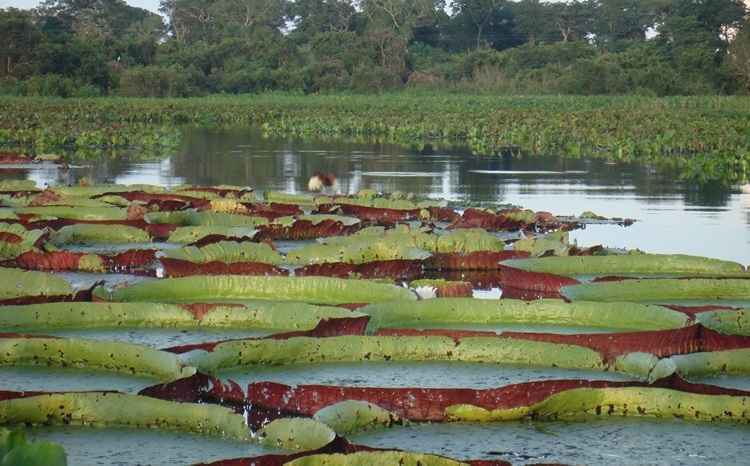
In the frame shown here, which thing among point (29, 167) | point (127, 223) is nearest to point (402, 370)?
point (127, 223)

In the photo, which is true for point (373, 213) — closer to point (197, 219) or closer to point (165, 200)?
point (197, 219)

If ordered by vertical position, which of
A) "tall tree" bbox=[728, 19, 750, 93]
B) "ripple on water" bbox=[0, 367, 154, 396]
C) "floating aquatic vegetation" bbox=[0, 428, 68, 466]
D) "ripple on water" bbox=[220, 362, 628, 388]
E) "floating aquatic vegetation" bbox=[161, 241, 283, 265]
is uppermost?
"tall tree" bbox=[728, 19, 750, 93]

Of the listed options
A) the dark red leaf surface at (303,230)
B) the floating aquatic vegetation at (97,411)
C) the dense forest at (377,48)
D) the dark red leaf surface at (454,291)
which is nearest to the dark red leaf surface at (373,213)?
the dark red leaf surface at (303,230)

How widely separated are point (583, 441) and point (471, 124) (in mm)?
20199

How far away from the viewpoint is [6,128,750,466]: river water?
307cm

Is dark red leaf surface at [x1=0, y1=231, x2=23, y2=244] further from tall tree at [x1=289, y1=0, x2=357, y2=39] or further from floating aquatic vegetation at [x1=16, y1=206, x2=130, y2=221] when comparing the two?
tall tree at [x1=289, y1=0, x2=357, y2=39]

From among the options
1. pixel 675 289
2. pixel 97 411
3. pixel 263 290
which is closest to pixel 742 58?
pixel 675 289

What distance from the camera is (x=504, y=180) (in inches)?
486

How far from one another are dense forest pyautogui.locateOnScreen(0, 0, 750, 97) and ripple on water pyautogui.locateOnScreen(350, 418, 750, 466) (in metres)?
33.3

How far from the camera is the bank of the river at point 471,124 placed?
17.0 meters

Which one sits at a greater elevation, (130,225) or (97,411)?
(130,225)

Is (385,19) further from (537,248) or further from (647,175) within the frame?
(537,248)

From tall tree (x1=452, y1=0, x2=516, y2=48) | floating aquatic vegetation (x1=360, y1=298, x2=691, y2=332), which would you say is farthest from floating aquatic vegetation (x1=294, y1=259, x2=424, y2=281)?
tall tree (x1=452, y1=0, x2=516, y2=48)

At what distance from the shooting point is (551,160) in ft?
51.8
